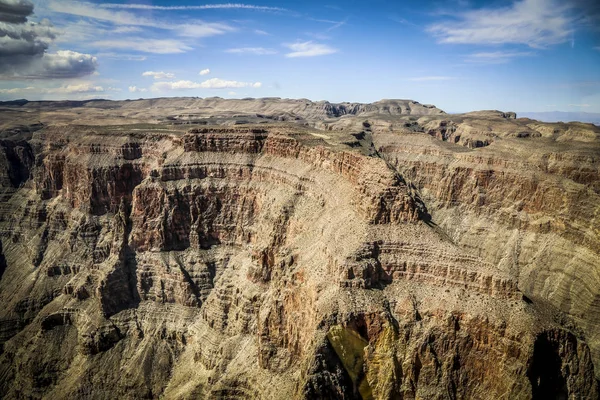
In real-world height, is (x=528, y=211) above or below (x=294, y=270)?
above

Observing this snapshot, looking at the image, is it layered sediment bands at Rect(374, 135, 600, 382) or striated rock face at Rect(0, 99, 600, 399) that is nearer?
striated rock face at Rect(0, 99, 600, 399)

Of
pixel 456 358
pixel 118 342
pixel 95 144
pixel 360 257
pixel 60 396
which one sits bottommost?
pixel 60 396

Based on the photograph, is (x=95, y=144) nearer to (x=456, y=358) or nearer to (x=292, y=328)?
(x=292, y=328)

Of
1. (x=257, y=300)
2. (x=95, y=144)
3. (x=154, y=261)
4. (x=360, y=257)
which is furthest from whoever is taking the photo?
(x=95, y=144)

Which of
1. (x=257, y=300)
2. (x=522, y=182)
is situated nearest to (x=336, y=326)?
(x=257, y=300)

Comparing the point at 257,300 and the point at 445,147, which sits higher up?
the point at 445,147

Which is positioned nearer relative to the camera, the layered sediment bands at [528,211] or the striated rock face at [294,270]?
the striated rock face at [294,270]

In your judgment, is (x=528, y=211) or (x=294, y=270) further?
(x=528, y=211)

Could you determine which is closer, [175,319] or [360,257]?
[360,257]
